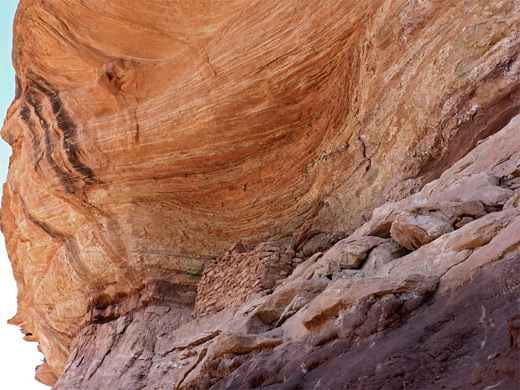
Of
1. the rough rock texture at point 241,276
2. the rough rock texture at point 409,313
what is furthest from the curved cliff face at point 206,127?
the rough rock texture at point 409,313

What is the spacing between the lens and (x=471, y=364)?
9.80 feet

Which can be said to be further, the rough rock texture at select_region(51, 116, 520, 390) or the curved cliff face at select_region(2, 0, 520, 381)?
the curved cliff face at select_region(2, 0, 520, 381)

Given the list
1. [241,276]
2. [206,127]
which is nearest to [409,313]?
[241,276]

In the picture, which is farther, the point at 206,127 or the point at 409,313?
the point at 206,127

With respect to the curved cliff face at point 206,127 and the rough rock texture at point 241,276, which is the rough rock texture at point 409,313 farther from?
the curved cliff face at point 206,127

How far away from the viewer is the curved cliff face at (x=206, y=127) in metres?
7.54

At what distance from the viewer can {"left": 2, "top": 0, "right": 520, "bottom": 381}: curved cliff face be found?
7543 mm

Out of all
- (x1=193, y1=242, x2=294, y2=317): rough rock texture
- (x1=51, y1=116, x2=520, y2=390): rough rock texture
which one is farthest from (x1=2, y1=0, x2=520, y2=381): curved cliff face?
(x1=51, y1=116, x2=520, y2=390): rough rock texture

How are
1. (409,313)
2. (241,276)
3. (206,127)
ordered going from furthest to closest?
(206,127), (241,276), (409,313)

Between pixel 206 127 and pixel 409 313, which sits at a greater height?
pixel 206 127

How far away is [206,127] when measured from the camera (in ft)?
31.1

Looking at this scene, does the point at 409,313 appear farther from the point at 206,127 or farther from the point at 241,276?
the point at 206,127

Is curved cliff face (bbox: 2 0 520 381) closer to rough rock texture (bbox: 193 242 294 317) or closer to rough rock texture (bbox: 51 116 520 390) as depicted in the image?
rough rock texture (bbox: 193 242 294 317)

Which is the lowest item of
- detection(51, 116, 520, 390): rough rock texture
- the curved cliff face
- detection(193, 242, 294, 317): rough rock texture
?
detection(51, 116, 520, 390): rough rock texture
